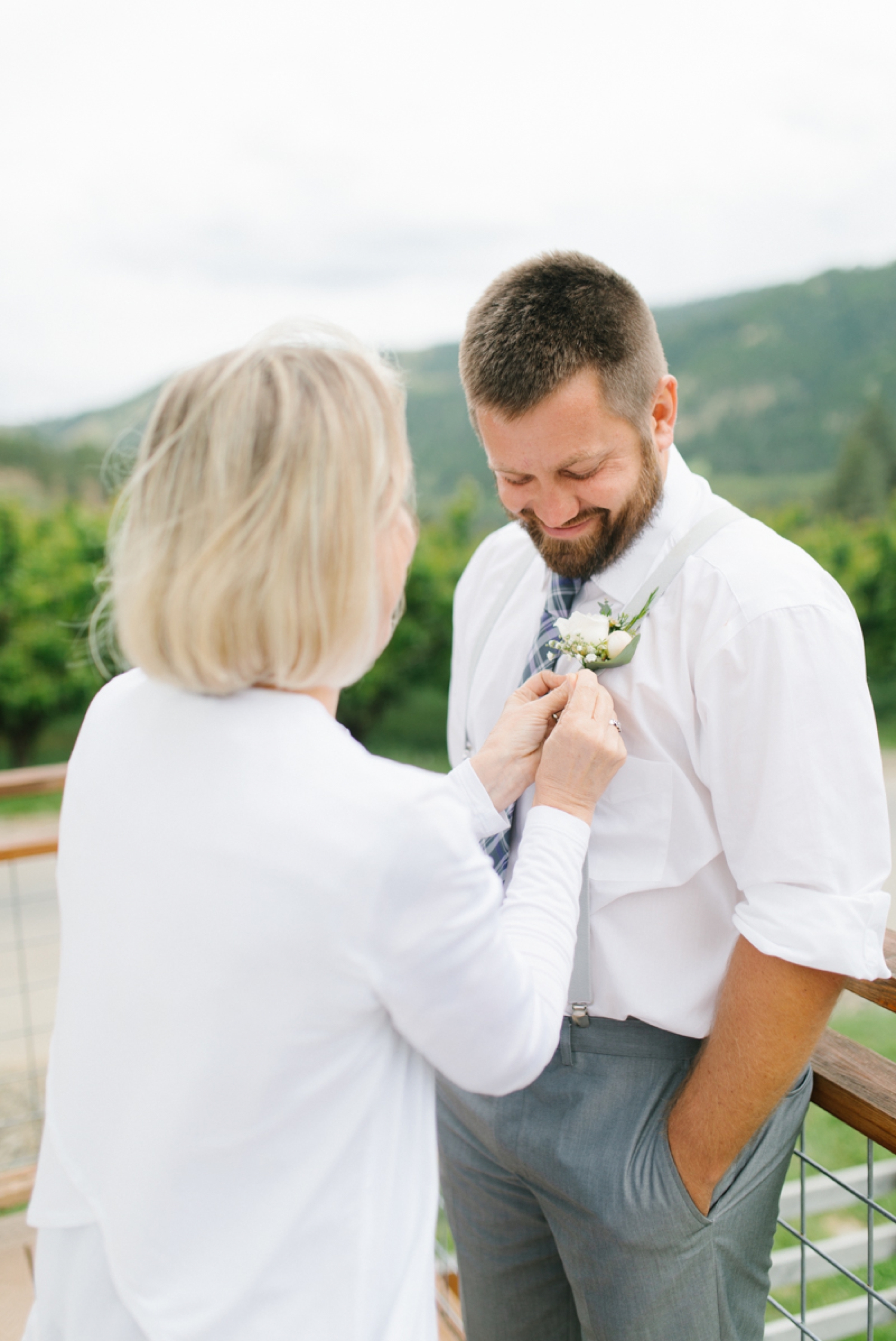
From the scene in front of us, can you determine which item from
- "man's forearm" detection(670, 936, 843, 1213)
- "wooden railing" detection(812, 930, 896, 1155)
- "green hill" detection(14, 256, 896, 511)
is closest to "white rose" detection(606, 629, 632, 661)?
"man's forearm" detection(670, 936, 843, 1213)

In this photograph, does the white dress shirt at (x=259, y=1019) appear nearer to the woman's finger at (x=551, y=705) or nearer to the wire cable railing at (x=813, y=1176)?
the woman's finger at (x=551, y=705)

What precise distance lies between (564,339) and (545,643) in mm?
536

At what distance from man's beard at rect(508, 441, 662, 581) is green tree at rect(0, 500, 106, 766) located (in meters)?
8.95

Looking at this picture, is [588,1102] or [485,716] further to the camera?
[485,716]

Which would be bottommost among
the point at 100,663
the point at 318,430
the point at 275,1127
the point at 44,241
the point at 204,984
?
the point at 275,1127

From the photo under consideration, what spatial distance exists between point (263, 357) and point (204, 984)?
0.63 m

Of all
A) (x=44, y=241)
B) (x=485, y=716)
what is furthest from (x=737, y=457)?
(x=485, y=716)

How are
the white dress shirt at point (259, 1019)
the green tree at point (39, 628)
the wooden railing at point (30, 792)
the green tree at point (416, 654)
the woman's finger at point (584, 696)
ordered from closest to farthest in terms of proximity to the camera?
the white dress shirt at point (259, 1019), the woman's finger at point (584, 696), the wooden railing at point (30, 792), the green tree at point (39, 628), the green tree at point (416, 654)

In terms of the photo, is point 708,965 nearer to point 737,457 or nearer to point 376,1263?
point 376,1263

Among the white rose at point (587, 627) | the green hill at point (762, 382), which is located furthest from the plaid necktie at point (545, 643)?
the green hill at point (762, 382)

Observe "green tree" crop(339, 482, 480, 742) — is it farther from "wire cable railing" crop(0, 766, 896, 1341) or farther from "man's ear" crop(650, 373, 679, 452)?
"man's ear" crop(650, 373, 679, 452)

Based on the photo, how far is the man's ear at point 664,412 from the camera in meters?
1.63

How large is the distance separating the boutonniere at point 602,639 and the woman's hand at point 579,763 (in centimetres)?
12

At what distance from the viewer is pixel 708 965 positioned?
1.50 metres
